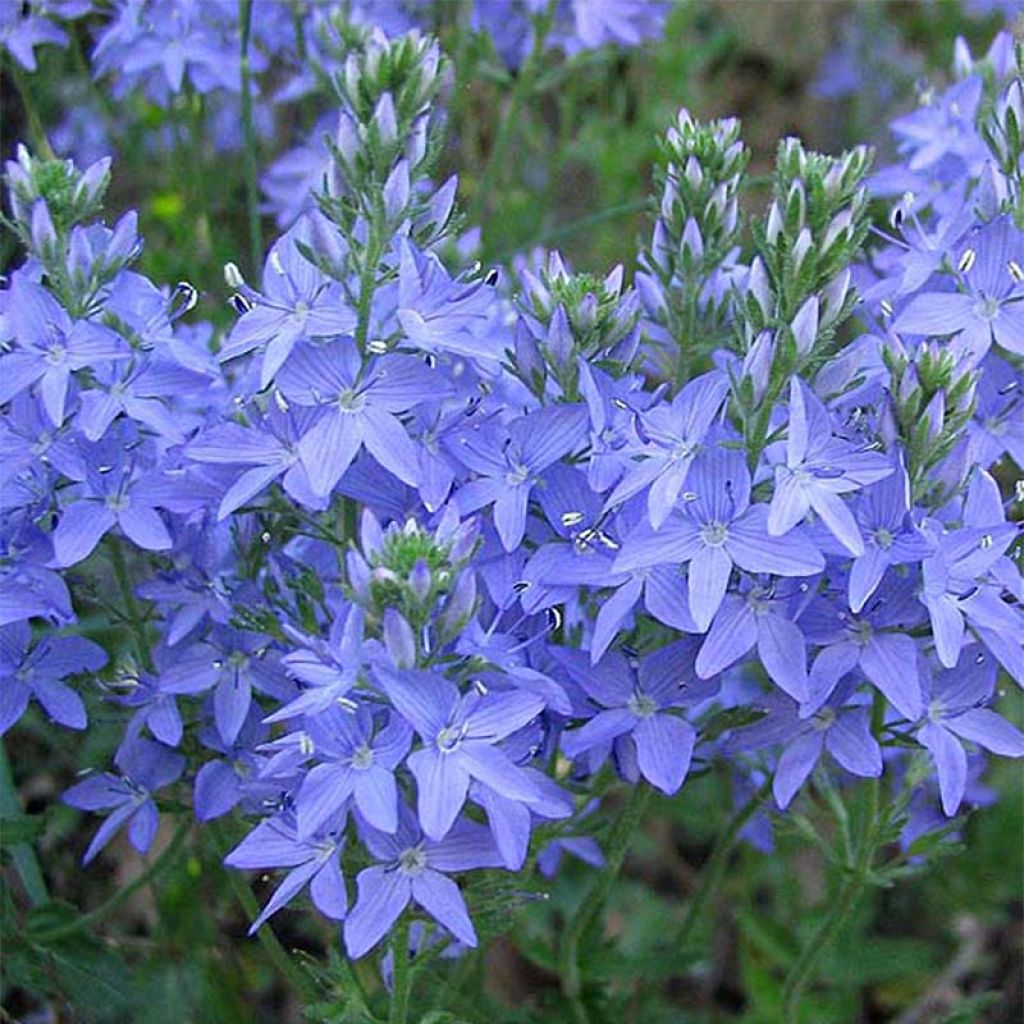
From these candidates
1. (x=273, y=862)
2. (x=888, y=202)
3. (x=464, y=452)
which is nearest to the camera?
(x=273, y=862)

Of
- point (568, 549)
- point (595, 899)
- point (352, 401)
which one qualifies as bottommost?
point (595, 899)

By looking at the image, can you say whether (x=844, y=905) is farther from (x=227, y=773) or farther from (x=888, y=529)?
(x=227, y=773)

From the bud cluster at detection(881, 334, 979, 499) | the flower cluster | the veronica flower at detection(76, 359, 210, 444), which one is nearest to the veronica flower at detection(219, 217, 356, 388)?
the flower cluster

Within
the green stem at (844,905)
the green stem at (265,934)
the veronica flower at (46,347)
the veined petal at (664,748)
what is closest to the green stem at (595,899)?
the veined petal at (664,748)

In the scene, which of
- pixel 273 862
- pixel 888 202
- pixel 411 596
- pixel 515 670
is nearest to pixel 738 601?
pixel 515 670

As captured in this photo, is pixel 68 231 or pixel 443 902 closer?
pixel 443 902

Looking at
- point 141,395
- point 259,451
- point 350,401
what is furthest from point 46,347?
point 350,401

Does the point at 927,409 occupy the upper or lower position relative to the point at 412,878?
upper

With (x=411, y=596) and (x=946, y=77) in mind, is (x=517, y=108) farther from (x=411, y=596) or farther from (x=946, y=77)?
(x=946, y=77)

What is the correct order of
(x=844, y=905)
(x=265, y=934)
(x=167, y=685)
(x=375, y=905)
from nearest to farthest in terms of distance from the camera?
(x=375, y=905), (x=167, y=685), (x=265, y=934), (x=844, y=905)
